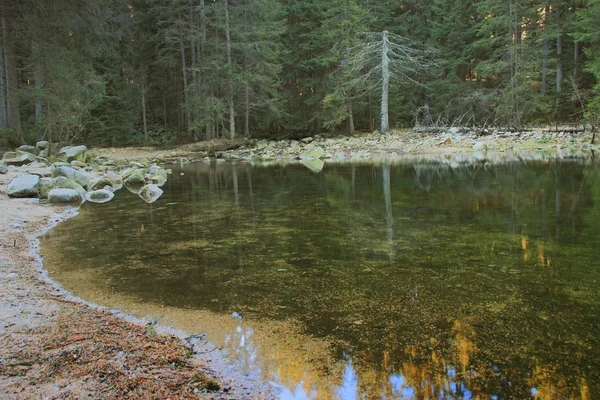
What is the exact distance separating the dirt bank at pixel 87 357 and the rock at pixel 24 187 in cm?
565

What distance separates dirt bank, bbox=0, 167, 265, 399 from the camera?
1.95 meters

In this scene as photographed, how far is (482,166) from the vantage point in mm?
12883

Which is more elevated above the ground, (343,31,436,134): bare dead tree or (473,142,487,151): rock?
(343,31,436,134): bare dead tree

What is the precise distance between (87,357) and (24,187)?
7.37m

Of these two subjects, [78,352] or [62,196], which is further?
[62,196]

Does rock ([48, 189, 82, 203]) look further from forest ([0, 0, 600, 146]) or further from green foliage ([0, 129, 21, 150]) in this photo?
green foliage ([0, 129, 21, 150])

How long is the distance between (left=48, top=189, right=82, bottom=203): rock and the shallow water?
122 cm

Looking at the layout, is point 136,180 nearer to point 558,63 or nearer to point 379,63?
point 379,63

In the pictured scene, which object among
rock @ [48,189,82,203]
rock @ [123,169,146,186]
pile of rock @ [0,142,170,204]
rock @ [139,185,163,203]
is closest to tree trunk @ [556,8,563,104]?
pile of rock @ [0,142,170,204]

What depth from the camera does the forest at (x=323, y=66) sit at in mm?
20656

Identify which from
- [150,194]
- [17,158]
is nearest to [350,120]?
[17,158]

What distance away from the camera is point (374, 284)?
3.57m

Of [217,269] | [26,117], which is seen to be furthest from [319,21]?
[217,269]

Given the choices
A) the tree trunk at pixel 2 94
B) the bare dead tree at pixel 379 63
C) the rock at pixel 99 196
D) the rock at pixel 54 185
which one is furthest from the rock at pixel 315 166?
the tree trunk at pixel 2 94
